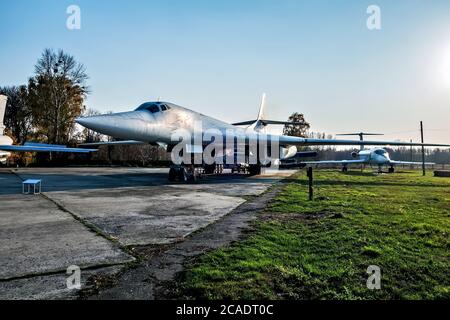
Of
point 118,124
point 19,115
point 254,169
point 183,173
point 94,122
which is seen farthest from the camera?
point 19,115

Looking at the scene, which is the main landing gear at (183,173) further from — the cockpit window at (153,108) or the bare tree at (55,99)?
the bare tree at (55,99)

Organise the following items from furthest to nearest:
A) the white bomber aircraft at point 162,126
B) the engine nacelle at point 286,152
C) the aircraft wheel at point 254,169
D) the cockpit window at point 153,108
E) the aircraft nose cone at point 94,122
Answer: the engine nacelle at point 286,152 < the aircraft wheel at point 254,169 < the cockpit window at point 153,108 < the white bomber aircraft at point 162,126 < the aircraft nose cone at point 94,122

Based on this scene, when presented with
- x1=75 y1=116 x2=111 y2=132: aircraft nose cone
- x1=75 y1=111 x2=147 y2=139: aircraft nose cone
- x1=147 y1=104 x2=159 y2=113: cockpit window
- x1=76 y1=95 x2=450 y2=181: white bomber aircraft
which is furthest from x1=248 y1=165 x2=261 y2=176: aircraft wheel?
x1=75 y1=116 x2=111 y2=132: aircraft nose cone

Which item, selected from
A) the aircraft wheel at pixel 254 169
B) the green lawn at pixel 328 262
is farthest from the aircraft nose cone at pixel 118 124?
the aircraft wheel at pixel 254 169

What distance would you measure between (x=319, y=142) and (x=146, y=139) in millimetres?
11830

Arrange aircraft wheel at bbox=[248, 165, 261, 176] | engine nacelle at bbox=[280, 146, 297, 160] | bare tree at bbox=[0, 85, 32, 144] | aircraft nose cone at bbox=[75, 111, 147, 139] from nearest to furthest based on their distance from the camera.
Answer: aircraft nose cone at bbox=[75, 111, 147, 139] < aircraft wheel at bbox=[248, 165, 261, 176] < engine nacelle at bbox=[280, 146, 297, 160] < bare tree at bbox=[0, 85, 32, 144]

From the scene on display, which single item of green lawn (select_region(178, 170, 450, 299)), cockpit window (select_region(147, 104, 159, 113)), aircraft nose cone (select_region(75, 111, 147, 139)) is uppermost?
cockpit window (select_region(147, 104, 159, 113))

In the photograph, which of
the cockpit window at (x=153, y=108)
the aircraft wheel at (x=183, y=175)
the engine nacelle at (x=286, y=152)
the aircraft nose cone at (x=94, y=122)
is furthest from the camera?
the engine nacelle at (x=286, y=152)

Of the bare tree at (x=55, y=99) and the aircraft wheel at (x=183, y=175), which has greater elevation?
the bare tree at (x=55, y=99)

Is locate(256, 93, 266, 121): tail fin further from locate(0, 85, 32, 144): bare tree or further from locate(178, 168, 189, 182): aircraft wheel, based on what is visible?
locate(0, 85, 32, 144): bare tree

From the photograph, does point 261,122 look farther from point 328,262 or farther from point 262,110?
point 328,262

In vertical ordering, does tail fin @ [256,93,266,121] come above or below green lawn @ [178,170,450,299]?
above

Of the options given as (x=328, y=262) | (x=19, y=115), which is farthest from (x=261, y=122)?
(x=19, y=115)
